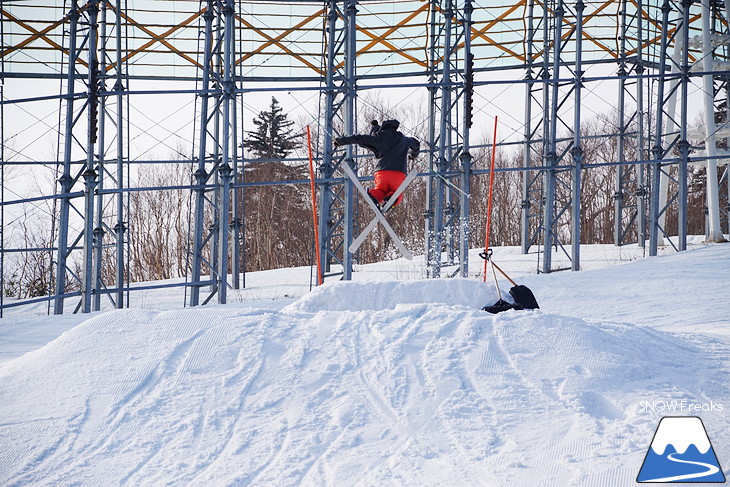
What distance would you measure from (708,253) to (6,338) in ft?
48.1

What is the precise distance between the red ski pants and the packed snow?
2654 mm

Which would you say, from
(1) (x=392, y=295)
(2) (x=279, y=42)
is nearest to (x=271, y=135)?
(2) (x=279, y=42)

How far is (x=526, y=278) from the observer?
16656 mm

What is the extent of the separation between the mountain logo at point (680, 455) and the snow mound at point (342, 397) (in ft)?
0.40

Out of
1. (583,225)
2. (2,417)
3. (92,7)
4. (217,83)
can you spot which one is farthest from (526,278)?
(583,225)

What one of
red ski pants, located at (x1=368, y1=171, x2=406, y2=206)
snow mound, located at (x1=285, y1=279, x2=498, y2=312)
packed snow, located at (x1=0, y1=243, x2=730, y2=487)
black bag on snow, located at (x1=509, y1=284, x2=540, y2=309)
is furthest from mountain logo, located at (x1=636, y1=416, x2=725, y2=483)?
red ski pants, located at (x1=368, y1=171, x2=406, y2=206)

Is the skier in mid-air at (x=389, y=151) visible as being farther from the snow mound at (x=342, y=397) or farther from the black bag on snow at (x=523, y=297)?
the snow mound at (x=342, y=397)

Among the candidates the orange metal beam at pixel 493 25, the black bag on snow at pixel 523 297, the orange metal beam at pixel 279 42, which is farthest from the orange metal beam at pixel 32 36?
the black bag on snow at pixel 523 297

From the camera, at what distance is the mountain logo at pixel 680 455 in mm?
4828

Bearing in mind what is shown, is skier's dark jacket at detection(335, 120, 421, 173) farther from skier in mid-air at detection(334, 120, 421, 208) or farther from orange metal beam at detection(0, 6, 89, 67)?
orange metal beam at detection(0, 6, 89, 67)

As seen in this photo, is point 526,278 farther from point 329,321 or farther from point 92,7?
point 92,7

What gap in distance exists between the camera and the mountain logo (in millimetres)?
4828

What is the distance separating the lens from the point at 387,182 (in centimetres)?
1073

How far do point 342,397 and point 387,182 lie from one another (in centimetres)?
504
